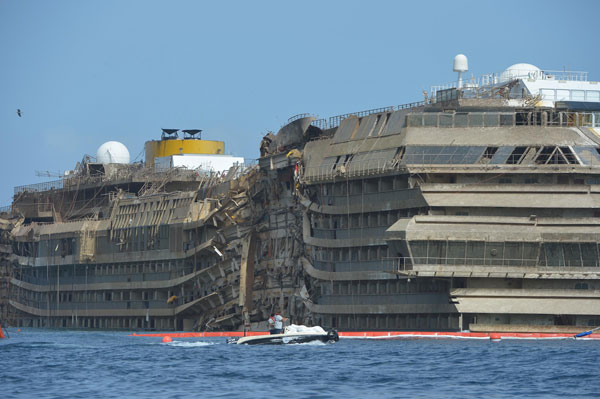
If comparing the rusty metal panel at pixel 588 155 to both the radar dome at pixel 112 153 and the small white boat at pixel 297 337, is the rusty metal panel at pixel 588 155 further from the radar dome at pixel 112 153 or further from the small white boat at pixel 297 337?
the radar dome at pixel 112 153

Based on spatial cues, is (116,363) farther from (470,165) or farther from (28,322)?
(28,322)

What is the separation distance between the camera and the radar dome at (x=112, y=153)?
170125 millimetres

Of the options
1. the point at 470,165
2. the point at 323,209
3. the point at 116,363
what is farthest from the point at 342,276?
the point at 116,363

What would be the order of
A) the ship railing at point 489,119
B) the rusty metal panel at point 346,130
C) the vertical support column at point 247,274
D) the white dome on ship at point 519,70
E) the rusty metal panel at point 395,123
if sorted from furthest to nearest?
the vertical support column at point 247,274 < the white dome on ship at point 519,70 < the rusty metal panel at point 346,130 < the rusty metal panel at point 395,123 < the ship railing at point 489,119

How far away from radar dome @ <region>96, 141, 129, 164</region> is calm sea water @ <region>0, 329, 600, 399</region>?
77.3m

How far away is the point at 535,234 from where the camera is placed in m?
98.3

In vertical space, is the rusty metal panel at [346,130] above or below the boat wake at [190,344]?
above

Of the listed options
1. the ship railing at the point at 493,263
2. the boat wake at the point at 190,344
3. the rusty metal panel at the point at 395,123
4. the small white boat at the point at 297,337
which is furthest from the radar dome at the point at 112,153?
the small white boat at the point at 297,337

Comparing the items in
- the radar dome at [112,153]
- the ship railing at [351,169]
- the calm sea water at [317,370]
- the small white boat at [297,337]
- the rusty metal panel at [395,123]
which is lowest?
the calm sea water at [317,370]

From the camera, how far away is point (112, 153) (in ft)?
560

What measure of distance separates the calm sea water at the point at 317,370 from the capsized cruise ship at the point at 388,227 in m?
7.92

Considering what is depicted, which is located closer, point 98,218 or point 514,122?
point 514,122

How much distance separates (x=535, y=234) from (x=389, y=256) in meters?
11.8

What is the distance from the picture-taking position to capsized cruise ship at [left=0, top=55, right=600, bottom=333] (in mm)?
98062
